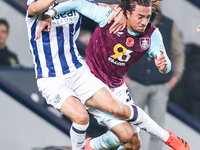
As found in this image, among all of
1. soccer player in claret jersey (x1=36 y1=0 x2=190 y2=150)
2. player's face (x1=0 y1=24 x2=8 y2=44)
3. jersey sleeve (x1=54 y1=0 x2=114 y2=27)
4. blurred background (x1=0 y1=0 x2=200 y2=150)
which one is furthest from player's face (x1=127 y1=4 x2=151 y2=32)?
player's face (x1=0 y1=24 x2=8 y2=44)

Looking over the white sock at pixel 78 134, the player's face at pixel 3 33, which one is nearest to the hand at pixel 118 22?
the white sock at pixel 78 134

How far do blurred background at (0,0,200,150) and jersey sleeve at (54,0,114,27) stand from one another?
1.01m

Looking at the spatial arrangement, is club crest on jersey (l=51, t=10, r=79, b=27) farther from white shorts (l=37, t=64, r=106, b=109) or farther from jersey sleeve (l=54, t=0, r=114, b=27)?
white shorts (l=37, t=64, r=106, b=109)

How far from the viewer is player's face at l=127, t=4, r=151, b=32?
3249 mm

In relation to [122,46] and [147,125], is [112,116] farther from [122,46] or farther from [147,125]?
[122,46]

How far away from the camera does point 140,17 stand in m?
3.26

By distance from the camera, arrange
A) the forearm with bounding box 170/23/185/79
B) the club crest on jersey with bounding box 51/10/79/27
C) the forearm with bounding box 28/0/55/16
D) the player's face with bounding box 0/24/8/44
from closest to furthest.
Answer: the forearm with bounding box 28/0/55/16 → the club crest on jersey with bounding box 51/10/79/27 → the forearm with bounding box 170/23/185/79 → the player's face with bounding box 0/24/8/44

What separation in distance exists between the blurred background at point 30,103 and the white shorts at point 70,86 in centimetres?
123

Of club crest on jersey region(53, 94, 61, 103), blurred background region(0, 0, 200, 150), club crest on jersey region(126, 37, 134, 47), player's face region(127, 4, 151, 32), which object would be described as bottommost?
blurred background region(0, 0, 200, 150)

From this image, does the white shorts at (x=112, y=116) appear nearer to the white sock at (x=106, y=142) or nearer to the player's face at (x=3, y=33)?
the white sock at (x=106, y=142)

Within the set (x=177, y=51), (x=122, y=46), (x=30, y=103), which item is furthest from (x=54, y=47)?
(x=177, y=51)

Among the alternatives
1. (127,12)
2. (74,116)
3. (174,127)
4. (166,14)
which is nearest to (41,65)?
(74,116)

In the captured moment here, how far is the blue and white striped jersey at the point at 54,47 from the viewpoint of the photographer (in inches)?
131

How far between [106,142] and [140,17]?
119 cm
